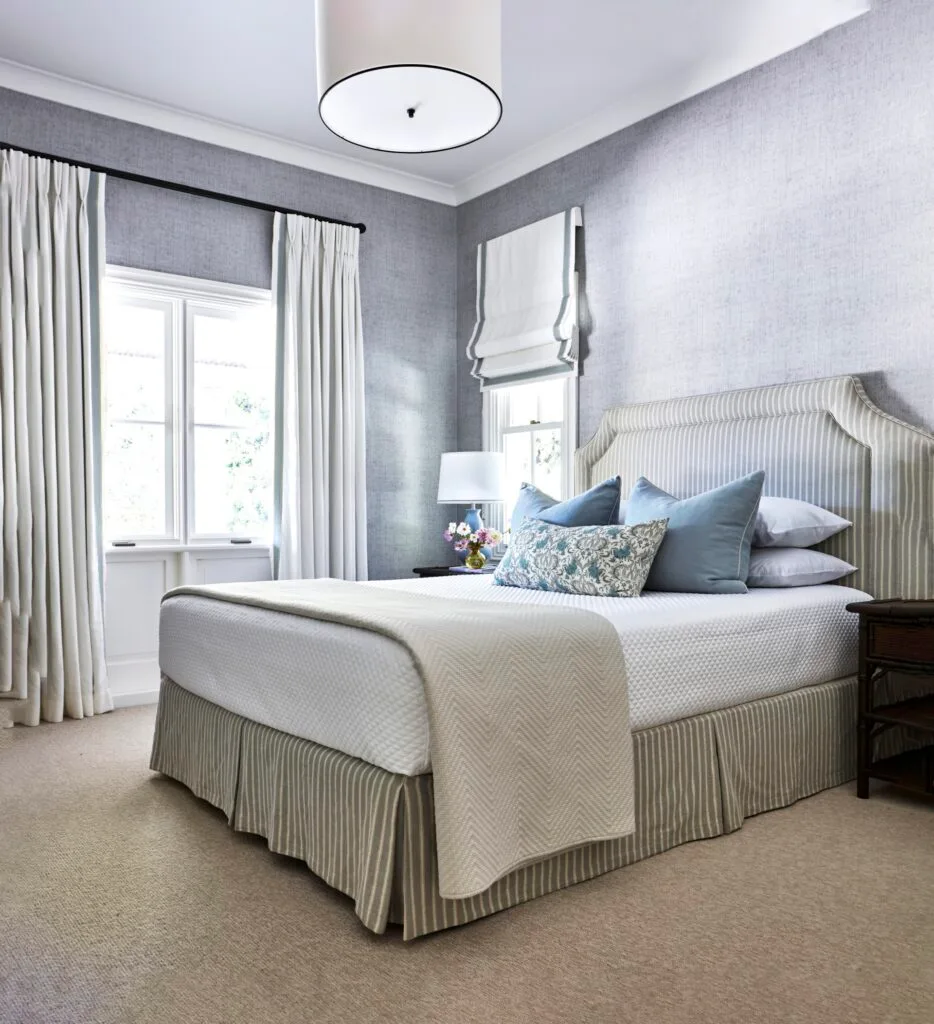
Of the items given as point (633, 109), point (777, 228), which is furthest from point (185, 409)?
point (777, 228)

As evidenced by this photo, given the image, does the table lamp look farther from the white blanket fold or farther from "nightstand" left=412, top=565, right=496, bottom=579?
the white blanket fold

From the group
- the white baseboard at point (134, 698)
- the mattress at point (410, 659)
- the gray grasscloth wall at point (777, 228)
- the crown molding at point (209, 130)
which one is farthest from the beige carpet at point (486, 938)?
the crown molding at point (209, 130)

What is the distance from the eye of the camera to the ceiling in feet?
10.8

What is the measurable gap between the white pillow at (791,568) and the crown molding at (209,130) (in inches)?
122

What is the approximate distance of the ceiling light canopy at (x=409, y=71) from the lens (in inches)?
86.5

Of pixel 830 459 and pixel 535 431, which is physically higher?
pixel 535 431

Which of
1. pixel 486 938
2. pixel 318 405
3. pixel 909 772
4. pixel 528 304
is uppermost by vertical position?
pixel 528 304

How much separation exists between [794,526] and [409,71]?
76.5 inches

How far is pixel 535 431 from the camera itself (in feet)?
15.5

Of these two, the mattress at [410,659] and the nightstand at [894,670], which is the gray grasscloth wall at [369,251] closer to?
the mattress at [410,659]

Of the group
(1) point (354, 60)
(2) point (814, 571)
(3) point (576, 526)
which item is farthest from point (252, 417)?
(2) point (814, 571)

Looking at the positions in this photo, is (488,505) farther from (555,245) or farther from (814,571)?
(814,571)

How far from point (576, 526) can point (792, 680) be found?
922 mm

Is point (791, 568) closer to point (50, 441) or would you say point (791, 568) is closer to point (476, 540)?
point (476, 540)
